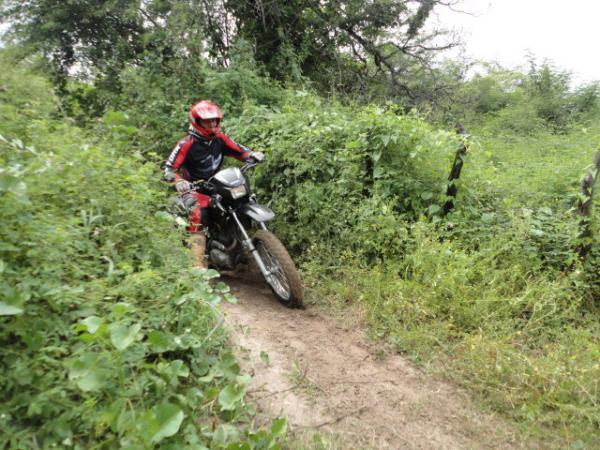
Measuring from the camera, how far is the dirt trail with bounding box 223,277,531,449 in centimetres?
235

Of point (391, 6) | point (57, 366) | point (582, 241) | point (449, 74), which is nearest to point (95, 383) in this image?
point (57, 366)

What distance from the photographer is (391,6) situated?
376 inches

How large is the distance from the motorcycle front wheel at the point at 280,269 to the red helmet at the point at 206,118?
5.12 ft

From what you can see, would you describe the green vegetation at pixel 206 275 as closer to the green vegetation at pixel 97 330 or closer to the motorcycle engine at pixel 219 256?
the green vegetation at pixel 97 330

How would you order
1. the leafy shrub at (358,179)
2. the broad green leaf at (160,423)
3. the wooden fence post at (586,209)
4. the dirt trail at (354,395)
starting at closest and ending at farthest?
1. the broad green leaf at (160,423)
2. the dirt trail at (354,395)
3. the wooden fence post at (586,209)
4. the leafy shrub at (358,179)

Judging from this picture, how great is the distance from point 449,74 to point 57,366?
11275 mm

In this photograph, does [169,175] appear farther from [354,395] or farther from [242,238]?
[354,395]

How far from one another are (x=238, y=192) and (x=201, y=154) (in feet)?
3.58

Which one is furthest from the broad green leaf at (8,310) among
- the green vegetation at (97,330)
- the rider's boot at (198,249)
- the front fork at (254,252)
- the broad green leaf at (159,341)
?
the front fork at (254,252)

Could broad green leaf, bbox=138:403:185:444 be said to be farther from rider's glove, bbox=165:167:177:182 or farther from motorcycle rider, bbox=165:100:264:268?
rider's glove, bbox=165:167:177:182

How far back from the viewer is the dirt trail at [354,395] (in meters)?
2.35

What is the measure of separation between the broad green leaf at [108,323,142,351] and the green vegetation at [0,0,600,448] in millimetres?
17

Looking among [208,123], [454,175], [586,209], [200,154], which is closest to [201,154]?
[200,154]

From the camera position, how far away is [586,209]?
147 inches
